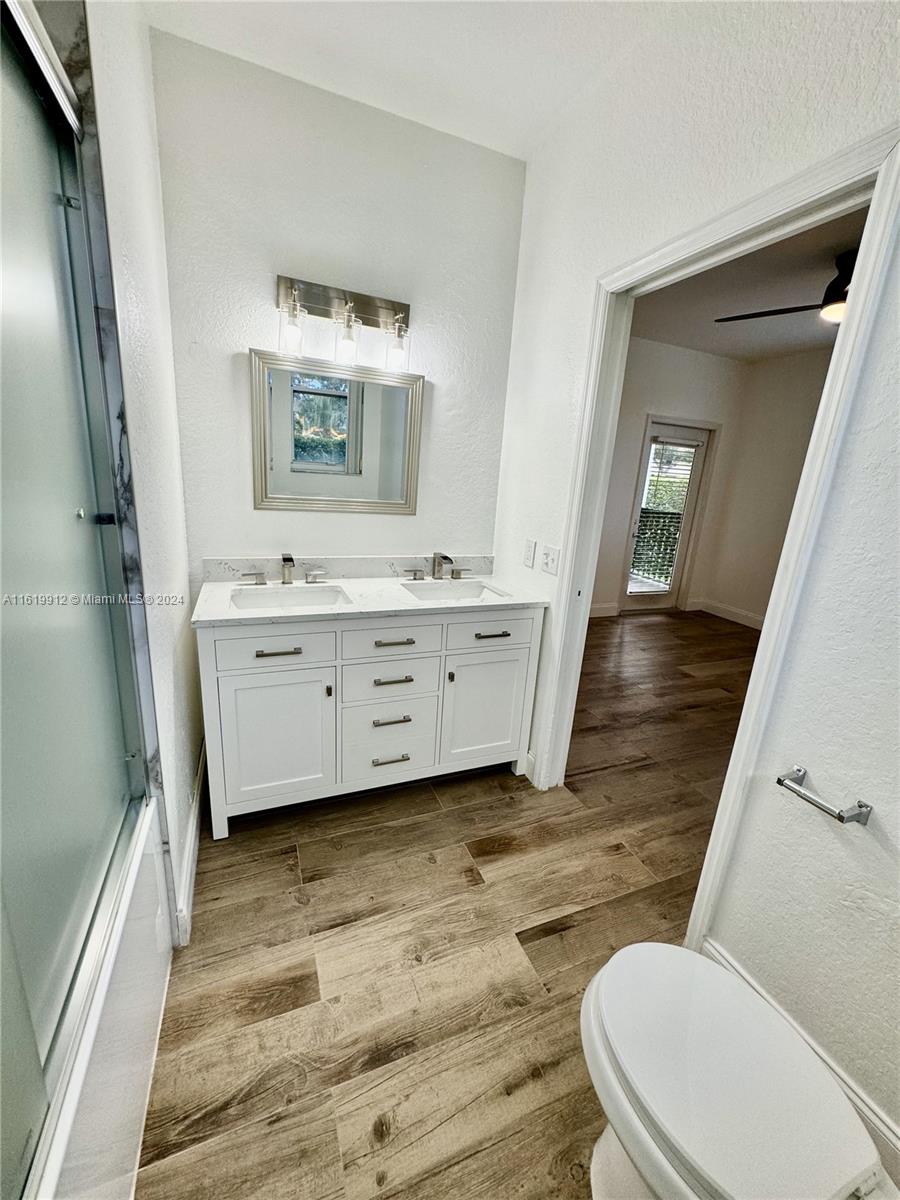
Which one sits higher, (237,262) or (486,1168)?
(237,262)

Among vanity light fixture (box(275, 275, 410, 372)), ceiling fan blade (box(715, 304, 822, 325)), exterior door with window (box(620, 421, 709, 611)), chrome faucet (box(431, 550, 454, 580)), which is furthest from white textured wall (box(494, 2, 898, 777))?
exterior door with window (box(620, 421, 709, 611))

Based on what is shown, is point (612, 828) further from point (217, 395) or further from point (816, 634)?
point (217, 395)

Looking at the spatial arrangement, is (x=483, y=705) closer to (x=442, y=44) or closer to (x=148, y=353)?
(x=148, y=353)

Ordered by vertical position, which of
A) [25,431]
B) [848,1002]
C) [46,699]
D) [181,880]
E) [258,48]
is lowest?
[181,880]

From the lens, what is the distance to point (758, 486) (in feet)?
16.4

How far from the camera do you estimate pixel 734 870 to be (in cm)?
127

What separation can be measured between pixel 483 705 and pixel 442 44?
7.82 ft

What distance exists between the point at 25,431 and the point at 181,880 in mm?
1323

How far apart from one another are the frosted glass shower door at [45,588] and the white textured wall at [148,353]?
148mm

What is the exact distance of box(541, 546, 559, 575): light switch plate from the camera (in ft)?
6.66

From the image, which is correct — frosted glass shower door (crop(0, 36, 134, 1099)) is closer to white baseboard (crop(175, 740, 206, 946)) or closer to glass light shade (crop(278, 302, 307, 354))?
white baseboard (crop(175, 740, 206, 946))

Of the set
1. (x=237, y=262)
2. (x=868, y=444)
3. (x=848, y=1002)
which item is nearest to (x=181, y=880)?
(x=848, y=1002)

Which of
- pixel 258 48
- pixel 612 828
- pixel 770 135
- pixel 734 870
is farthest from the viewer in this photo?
pixel 612 828

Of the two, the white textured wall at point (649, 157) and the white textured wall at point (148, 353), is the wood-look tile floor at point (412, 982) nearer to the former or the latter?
the white textured wall at point (148, 353)
